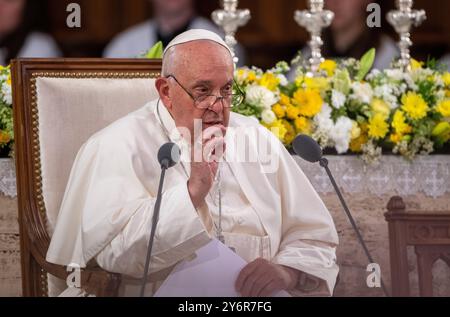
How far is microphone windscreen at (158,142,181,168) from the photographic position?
2910 millimetres

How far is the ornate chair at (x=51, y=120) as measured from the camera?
11.0 feet

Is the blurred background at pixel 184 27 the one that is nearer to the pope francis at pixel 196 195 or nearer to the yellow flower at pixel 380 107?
the yellow flower at pixel 380 107

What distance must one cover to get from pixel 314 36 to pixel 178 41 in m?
A: 1.57

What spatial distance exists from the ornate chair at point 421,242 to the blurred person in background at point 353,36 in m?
2.00

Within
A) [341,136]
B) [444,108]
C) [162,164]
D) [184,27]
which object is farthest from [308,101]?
[184,27]

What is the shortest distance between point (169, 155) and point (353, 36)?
2.82 m

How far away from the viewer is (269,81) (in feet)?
13.5

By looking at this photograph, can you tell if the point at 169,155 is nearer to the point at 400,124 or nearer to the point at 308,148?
the point at 308,148

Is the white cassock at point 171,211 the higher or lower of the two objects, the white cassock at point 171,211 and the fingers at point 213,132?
the lower

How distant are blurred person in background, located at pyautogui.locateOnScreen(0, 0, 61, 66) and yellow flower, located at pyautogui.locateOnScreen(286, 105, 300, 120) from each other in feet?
5.66

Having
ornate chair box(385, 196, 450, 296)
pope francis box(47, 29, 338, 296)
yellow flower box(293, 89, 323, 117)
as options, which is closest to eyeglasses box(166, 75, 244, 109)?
pope francis box(47, 29, 338, 296)

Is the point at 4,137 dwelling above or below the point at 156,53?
below

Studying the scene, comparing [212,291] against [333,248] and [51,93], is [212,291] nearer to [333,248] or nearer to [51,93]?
[333,248]

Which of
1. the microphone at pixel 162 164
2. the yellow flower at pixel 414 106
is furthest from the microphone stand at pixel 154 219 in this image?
the yellow flower at pixel 414 106
